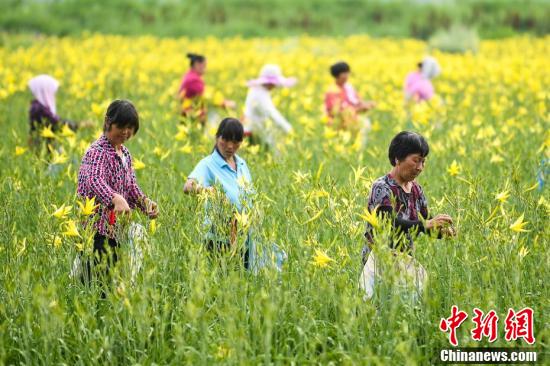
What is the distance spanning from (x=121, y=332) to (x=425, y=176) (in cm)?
336

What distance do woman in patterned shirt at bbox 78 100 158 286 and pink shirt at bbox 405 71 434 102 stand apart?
582 cm

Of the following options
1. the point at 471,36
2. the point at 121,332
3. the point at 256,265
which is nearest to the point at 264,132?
the point at 256,265

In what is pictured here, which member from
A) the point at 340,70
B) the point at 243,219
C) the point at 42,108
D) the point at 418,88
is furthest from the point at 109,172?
the point at 418,88

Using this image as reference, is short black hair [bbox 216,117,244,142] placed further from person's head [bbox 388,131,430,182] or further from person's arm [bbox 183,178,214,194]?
person's head [bbox 388,131,430,182]

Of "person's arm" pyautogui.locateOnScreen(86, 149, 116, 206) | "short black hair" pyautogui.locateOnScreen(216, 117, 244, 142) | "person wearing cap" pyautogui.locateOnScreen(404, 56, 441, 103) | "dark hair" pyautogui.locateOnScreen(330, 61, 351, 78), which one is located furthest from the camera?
"person wearing cap" pyautogui.locateOnScreen(404, 56, 441, 103)

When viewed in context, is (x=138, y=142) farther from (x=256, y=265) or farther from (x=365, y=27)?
(x=365, y=27)

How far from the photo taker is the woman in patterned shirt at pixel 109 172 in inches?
153

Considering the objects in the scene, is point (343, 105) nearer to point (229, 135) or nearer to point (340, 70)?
point (340, 70)

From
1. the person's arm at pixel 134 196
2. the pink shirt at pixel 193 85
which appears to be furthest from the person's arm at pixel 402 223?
the pink shirt at pixel 193 85

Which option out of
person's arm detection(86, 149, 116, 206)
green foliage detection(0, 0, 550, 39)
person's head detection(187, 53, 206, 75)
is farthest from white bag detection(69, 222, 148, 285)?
green foliage detection(0, 0, 550, 39)

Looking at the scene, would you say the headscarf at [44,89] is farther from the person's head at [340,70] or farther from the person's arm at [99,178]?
the person's arm at [99,178]

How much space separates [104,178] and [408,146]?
149 centimetres

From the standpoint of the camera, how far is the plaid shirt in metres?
3.88

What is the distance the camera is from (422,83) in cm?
938
